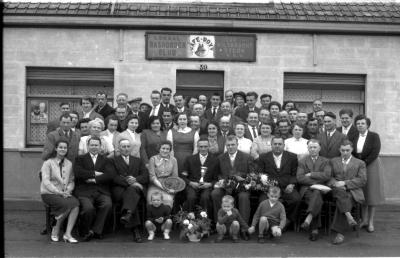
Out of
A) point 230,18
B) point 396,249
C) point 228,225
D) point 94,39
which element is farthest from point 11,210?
point 396,249

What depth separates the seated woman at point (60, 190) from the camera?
29.7ft

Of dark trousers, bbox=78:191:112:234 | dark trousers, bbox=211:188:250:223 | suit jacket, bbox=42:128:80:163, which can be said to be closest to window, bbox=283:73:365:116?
dark trousers, bbox=211:188:250:223

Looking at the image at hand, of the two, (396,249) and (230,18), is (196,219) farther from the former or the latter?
(230,18)

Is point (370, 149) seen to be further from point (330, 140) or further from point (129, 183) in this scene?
point (129, 183)

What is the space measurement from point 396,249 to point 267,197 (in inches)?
77.7

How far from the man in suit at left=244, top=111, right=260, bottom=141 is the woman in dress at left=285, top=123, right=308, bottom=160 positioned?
63 cm

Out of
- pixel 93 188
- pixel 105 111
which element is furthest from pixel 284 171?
pixel 105 111

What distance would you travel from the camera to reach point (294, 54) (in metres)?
13.6

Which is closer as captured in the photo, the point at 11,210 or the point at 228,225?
the point at 228,225

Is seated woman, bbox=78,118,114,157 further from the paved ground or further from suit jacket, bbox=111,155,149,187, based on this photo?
the paved ground

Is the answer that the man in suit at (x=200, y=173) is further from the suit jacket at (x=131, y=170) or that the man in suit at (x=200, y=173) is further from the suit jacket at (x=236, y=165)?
the suit jacket at (x=131, y=170)

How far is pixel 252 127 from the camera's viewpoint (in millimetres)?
10625

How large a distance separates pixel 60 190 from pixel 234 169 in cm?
261

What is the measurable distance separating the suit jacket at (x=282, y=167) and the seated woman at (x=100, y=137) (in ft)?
7.74
